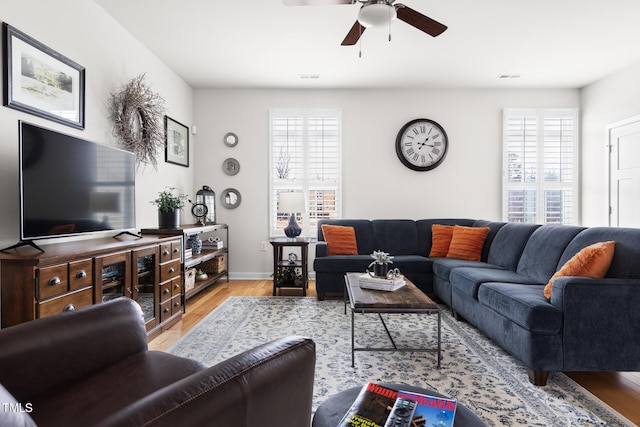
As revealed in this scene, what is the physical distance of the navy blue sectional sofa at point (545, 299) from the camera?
1.97 m

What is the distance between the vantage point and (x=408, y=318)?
3.27 m

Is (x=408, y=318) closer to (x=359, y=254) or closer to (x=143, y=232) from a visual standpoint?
(x=359, y=254)

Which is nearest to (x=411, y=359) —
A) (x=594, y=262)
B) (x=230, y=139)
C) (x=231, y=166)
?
(x=594, y=262)

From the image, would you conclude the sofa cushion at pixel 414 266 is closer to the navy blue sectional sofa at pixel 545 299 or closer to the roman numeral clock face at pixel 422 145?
the navy blue sectional sofa at pixel 545 299

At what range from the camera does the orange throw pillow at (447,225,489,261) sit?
12.8 feet

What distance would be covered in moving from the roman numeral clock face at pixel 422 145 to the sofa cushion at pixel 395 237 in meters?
1.01

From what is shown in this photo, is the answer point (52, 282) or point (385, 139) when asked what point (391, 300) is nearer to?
point (52, 282)

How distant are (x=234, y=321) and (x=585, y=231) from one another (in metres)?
3.01

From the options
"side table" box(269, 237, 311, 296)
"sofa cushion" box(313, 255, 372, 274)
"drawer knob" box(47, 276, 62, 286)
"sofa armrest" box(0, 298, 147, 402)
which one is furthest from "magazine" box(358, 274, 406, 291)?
"drawer knob" box(47, 276, 62, 286)

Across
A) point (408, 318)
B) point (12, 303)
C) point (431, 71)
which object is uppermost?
point (431, 71)

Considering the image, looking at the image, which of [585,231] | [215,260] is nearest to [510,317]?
[585,231]

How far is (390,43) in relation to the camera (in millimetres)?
3570

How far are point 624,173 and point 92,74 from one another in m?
5.90

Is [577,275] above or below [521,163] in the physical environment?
below
